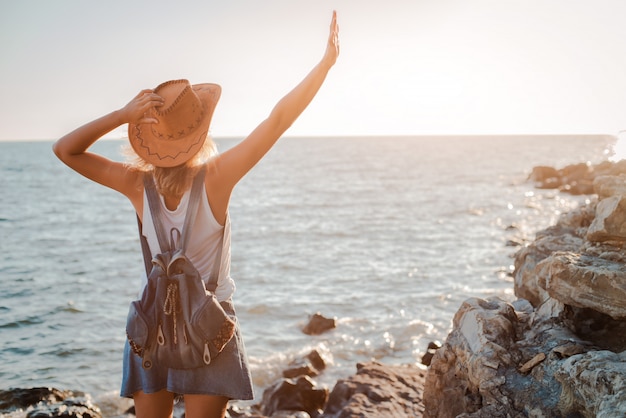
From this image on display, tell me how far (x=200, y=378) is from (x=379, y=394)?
4.08 metres

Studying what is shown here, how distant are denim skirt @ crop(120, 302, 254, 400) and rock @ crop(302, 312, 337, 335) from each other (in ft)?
31.7

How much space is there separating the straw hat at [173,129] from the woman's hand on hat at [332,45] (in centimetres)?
63

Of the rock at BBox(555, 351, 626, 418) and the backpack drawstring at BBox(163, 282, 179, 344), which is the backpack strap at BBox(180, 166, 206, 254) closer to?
the backpack drawstring at BBox(163, 282, 179, 344)

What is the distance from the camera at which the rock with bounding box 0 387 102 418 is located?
26.0 ft

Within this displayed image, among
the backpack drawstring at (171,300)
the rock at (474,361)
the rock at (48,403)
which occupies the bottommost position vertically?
the rock at (48,403)

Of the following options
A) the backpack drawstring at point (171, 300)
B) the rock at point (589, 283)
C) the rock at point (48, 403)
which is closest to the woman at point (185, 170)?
the backpack drawstring at point (171, 300)

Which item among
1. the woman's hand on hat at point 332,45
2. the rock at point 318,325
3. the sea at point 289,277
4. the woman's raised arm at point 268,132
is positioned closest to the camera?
the woman's raised arm at point 268,132

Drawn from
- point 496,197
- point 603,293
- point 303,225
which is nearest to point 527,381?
point 603,293

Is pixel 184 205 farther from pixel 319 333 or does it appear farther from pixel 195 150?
pixel 319 333

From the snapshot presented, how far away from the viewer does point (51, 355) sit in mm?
11352

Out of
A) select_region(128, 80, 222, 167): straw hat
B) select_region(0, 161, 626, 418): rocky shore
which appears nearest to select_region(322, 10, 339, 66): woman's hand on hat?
select_region(128, 80, 222, 167): straw hat

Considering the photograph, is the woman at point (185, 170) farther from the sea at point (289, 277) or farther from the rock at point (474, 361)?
the sea at point (289, 277)

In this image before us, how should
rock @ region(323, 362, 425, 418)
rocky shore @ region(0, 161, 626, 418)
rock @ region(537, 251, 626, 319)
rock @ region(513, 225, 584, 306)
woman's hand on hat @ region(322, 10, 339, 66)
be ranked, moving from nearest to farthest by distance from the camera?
woman's hand on hat @ region(322, 10, 339, 66)
rocky shore @ region(0, 161, 626, 418)
rock @ region(537, 251, 626, 319)
rock @ region(513, 225, 584, 306)
rock @ region(323, 362, 425, 418)

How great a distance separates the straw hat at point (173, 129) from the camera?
9.20 feet
